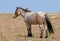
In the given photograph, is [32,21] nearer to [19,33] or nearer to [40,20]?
[40,20]

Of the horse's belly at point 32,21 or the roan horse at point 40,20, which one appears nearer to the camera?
the roan horse at point 40,20

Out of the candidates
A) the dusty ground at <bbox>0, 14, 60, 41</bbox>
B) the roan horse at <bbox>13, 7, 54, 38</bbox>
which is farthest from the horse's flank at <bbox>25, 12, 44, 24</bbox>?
the dusty ground at <bbox>0, 14, 60, 41</bbox>

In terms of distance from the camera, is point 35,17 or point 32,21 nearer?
point 35,17

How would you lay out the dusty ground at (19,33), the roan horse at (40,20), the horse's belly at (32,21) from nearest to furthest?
the dusty ground at (19,33) < the roan horse at (40,20) < the horse's belly at (32,21)

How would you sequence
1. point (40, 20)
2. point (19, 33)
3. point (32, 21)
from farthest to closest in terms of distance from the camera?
1. point (19, 33)
2. point (32, 21)
3. point (40, 20)

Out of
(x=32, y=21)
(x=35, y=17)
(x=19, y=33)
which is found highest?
(x=35, y=17)

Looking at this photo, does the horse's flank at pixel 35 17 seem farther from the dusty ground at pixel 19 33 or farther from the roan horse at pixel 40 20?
the dusty ground at pixel 19 33

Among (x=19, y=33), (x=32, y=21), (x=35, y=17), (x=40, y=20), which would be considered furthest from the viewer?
(x=19, y=33)

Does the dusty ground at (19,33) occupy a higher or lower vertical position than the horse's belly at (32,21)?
lower

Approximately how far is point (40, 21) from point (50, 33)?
4.50 ft

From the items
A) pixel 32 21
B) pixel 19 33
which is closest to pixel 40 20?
pixel 32 21

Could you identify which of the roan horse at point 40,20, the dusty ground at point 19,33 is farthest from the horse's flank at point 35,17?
the dusty ground at point 19,33

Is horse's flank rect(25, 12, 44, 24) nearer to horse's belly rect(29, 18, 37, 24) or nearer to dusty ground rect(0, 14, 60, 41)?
horse's belly rect(29, 18, 37, 24)

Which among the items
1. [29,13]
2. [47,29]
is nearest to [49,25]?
[47,29]
